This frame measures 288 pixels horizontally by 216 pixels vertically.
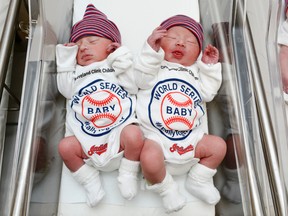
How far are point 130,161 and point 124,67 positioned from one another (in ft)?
1.19

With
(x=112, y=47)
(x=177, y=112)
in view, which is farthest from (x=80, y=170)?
(x=112, y=47)

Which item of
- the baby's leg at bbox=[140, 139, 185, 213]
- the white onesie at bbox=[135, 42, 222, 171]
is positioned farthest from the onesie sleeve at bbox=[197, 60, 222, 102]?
the baby's leg at bbox=[140, 139, 185, 213]

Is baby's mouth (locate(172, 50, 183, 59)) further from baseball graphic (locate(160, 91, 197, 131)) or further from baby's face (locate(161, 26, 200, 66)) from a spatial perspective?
baseball graphic (locate(160, 91, 197, 131))

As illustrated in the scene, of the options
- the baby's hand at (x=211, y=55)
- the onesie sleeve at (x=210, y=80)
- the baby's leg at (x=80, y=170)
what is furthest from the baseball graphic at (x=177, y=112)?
the baby's leg at (x=80, y=170)

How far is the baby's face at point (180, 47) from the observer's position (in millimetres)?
1356

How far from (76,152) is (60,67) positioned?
14.8 inches

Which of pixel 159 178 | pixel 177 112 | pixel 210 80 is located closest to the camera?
pixel 159 178

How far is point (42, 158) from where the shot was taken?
1242 millimetres

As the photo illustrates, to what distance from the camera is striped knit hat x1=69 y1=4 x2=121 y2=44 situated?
1.41 m

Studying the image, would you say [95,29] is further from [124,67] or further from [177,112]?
[177,112]

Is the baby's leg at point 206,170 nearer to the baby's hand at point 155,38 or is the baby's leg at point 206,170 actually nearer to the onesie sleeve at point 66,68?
the baby's hand at point 155,38

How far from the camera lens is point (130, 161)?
116 cm

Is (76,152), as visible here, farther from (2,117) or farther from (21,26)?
(21,26)

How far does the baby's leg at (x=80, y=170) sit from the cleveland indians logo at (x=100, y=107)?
0.29 ft
